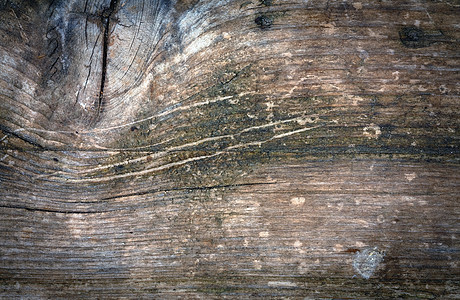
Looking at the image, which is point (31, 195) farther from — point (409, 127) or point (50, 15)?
point (409, 127)

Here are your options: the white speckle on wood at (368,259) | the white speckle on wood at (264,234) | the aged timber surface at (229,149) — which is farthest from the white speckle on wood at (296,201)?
the white speckle on wood at (368,259)

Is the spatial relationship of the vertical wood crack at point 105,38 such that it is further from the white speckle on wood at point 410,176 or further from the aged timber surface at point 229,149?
the white speckle on wood at point 410,176

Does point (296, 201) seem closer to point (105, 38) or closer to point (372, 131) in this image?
point (372, 131)

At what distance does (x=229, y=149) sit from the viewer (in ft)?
5.36

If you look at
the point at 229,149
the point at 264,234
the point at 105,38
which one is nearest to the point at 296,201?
the point at 264,234

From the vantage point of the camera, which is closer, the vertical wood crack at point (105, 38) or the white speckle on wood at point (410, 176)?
the white speckle on wood at point (410, 176)

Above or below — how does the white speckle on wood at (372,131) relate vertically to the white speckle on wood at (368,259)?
above

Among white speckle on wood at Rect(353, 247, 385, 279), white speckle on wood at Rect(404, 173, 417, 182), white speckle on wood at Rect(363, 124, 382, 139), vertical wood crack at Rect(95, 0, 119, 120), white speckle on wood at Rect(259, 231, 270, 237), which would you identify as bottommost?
white speckle on wood at Rect(353, 247, 385, 279)

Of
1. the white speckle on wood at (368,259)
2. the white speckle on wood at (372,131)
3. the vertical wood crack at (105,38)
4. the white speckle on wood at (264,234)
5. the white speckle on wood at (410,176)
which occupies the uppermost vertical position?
the vertical wood crack at (105,38)

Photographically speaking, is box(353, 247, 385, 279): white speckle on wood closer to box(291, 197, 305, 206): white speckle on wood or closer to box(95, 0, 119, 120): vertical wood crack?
box(291, 197, 305, 206): white speckle on wood

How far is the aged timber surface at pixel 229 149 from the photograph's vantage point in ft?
5.19

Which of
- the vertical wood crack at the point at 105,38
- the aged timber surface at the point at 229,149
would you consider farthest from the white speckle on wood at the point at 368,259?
the vertical wood crack at the point at 105,38

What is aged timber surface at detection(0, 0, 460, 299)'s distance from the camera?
5.19ft

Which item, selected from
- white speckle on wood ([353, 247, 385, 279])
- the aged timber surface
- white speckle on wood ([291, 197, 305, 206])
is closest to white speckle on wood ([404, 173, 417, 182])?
the aged timber surface
